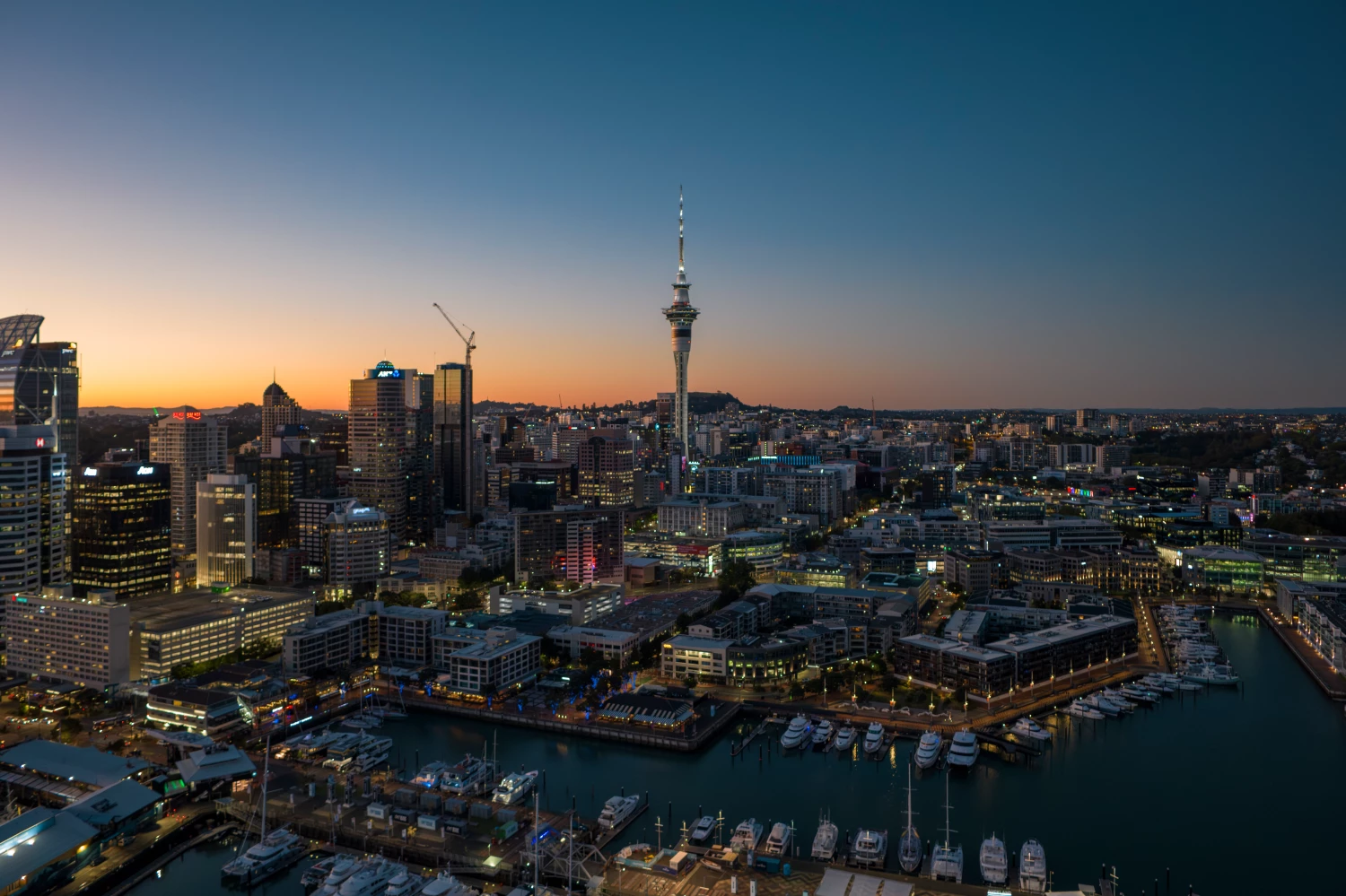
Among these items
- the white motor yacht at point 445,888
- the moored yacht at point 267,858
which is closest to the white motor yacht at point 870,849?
the white motor yacht at point 445,888

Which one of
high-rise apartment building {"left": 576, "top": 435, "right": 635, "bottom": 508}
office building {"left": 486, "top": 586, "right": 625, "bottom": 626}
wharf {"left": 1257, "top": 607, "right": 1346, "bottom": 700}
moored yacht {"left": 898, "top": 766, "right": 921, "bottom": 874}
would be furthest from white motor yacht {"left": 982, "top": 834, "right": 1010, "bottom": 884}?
high-rise apartment building {"left": 576, "top": 435, "right": 635, "bottom": 508}

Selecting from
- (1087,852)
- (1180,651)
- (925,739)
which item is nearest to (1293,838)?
(1087,852)

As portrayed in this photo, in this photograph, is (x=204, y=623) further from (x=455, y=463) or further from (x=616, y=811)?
(x=455, y=463)

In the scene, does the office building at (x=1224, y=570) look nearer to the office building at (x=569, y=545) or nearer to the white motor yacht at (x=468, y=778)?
the office building at (x=569, y=545)

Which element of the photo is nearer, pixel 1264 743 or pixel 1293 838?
pixel 1293 838

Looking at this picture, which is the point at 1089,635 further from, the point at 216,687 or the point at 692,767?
the point at 216,687
